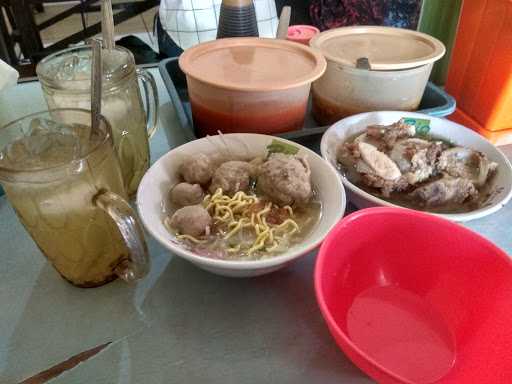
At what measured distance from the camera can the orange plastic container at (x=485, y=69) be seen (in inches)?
29.7

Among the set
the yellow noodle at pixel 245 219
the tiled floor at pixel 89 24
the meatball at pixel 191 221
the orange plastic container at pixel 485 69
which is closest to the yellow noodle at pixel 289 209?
the yellow noodle at pixel 245 219

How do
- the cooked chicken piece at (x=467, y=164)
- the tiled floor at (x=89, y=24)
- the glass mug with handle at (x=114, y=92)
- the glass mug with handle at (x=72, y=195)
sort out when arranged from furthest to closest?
the tiled floor at (x=89, y=24), the cooked chicken piece at (x=467, y=164), the glass mug with handle at (x=114, y=92), the glass mug with handle at (x=72, y=195)

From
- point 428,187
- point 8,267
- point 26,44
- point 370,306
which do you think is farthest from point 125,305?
point 26,44

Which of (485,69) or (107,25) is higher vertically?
(107,25)

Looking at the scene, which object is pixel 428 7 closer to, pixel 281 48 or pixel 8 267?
pixel 281 48

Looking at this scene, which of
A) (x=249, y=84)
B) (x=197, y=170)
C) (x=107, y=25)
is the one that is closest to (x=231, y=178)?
(x=197, y=170)

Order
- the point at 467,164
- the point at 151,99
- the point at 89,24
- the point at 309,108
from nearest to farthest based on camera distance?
the point at 467,164, the point at 151,99, the point at 309,108, the point at 89,24

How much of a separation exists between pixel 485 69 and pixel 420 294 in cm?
50

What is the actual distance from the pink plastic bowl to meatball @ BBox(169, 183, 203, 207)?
20cm

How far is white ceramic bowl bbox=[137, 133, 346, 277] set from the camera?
0.47m

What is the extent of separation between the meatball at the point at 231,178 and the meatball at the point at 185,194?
3 cm

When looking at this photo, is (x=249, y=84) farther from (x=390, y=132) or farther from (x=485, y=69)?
(x=485, y=69)

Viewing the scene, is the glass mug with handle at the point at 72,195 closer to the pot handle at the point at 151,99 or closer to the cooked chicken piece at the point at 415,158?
the pot handle at the point at 151,99

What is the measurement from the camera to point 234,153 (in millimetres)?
649
